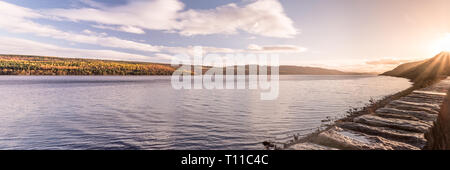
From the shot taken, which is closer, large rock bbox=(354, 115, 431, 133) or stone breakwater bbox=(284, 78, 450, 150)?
stone breakwater bbox=(284, 78, 450, 150)

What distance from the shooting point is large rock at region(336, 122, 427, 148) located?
4695 mm

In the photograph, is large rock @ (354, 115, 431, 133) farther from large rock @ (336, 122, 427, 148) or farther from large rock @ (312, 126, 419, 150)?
large rock @ (312, 126, 419, 150)

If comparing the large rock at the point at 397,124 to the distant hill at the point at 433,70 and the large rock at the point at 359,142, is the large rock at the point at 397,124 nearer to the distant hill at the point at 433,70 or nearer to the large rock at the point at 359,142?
the large rock at the point at 359,142

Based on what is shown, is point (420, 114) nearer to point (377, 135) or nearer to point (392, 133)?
point (392, 133)

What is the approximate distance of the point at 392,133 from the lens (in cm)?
527

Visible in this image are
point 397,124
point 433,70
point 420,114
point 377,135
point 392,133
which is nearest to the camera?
point 392,133

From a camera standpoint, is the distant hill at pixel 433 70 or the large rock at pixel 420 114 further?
the distant hill at pixel 433 70

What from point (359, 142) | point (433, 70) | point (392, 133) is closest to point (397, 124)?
point (392, 133)

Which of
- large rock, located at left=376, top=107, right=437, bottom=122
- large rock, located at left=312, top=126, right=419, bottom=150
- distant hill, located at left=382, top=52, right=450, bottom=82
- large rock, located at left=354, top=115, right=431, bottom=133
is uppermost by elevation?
distant hill, located at left=382, top=52, right=450, bottom=82

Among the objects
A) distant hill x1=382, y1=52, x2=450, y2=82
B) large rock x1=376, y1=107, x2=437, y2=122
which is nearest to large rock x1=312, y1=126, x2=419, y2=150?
large rock x1=376, y1=107, x2=437, y2=122

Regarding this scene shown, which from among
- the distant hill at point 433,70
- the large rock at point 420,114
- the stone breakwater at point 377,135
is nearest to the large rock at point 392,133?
the stone breakwater at point 377,135

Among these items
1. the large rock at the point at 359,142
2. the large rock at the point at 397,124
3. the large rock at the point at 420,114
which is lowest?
the large rock at the point at 359,142

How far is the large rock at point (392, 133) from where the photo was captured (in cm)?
470
